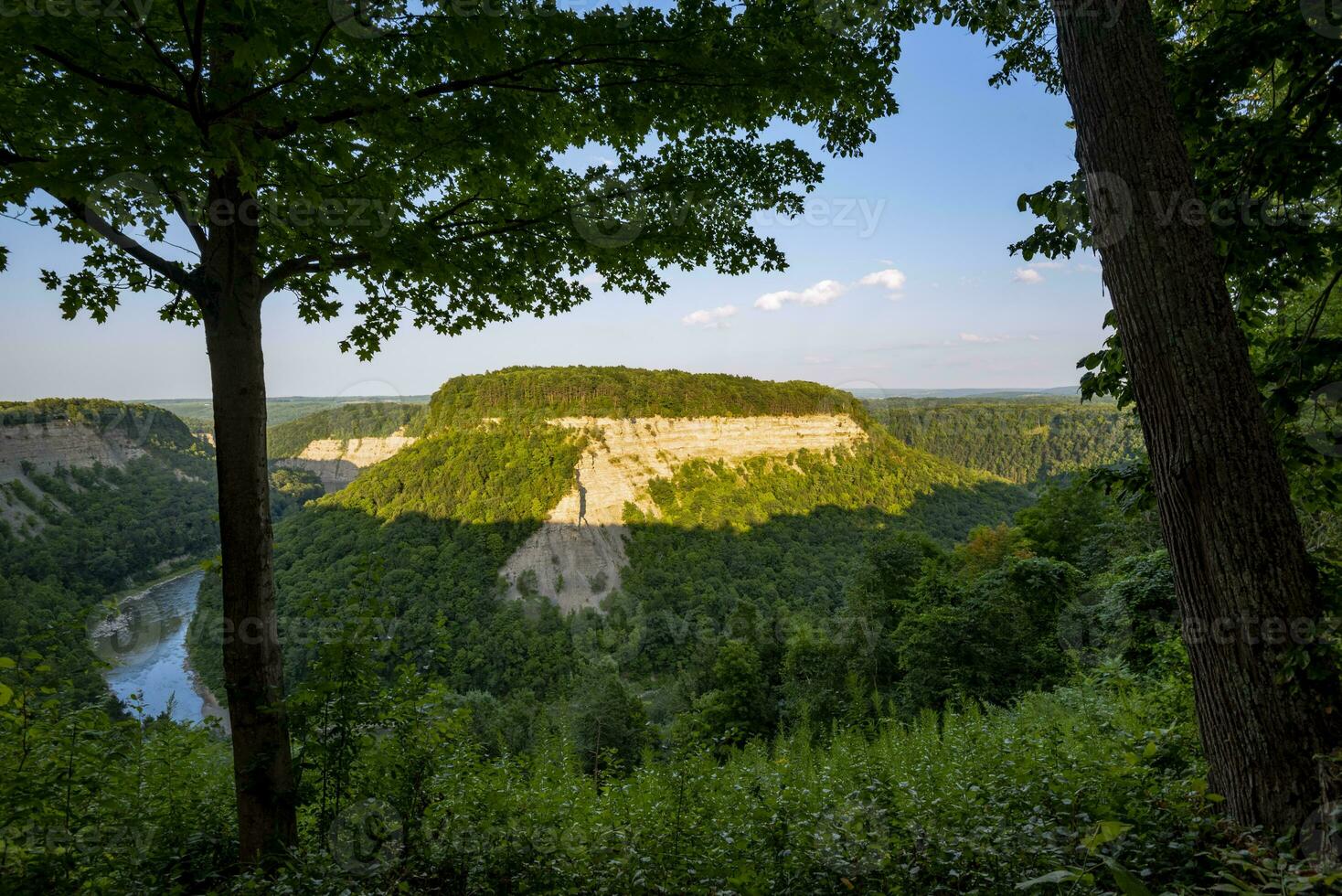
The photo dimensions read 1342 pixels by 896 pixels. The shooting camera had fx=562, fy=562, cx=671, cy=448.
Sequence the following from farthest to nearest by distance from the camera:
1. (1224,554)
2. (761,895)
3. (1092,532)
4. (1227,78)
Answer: (1092,532) → (1227,78) → (761,895) → (1224,554)

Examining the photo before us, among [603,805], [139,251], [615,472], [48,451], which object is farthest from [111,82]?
[615,472]

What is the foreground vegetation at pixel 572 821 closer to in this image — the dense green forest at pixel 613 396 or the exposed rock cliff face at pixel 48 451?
the exposed rock cliff face at pixel 48 451

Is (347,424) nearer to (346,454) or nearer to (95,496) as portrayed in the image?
(346,454)

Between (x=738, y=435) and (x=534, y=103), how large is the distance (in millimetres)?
59446

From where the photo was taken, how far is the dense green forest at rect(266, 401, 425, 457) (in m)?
46.6

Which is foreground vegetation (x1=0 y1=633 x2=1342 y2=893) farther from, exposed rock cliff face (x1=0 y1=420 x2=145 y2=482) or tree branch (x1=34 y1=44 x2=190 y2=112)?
exposed rock cliff face (x1=0 y1=420 x2=145 y2=482)

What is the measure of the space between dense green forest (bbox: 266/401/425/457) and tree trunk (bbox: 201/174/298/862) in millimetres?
45575

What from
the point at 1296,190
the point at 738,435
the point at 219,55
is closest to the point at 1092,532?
the point at 1296,190

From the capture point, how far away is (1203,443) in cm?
237

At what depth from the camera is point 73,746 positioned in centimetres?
297

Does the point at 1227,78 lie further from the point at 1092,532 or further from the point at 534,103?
the point at 1092,532

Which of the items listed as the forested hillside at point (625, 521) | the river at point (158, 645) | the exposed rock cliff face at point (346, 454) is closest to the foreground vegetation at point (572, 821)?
the forested hillside at point (625, 521)

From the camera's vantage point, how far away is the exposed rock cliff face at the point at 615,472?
47.3 meters

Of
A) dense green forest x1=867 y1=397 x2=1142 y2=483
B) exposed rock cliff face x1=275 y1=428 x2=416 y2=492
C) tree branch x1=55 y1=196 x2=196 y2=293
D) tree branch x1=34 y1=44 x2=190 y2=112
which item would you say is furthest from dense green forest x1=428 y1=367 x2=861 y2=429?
tree branch x1=34 y1=44 x2=190 y2=112
